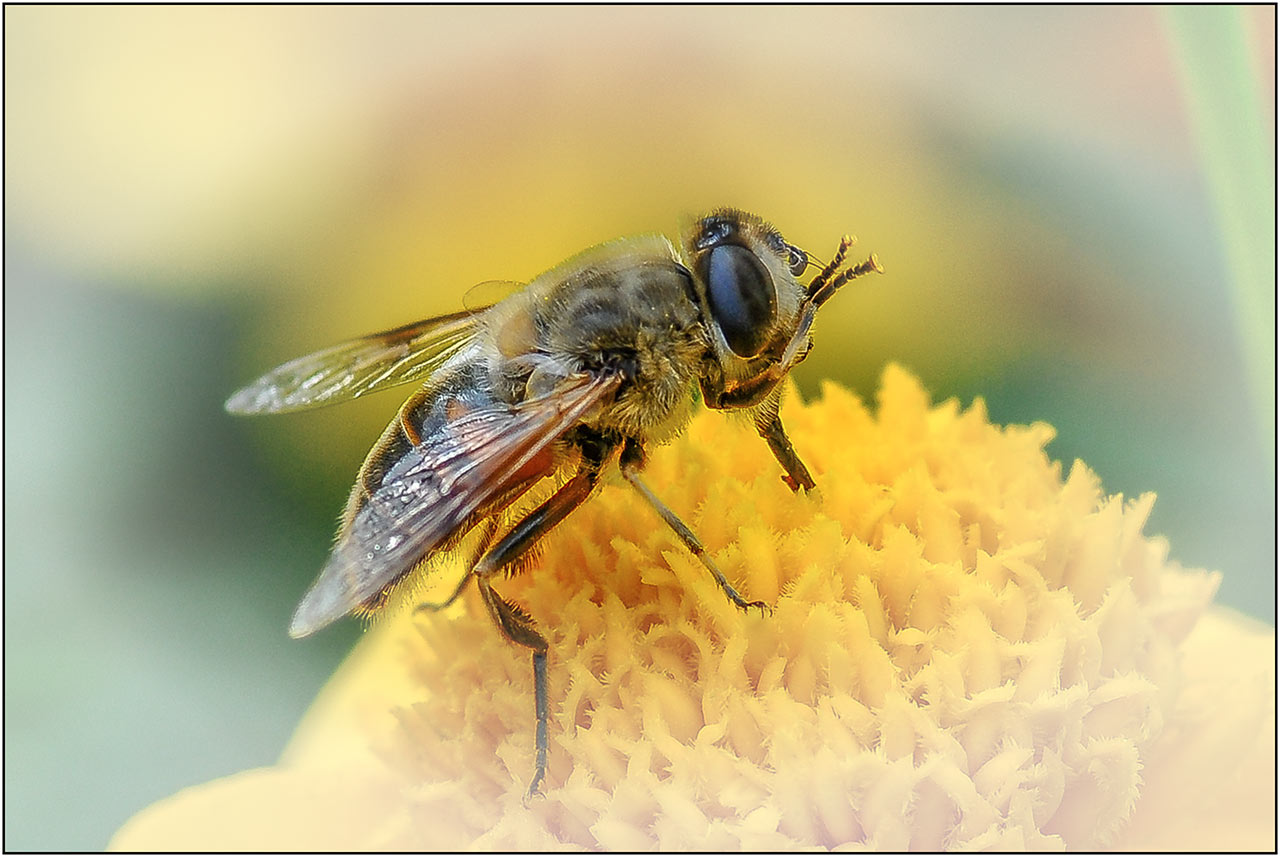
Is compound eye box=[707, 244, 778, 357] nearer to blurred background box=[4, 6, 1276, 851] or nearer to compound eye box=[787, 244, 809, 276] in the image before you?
compound eye box=[787, 244, 809, 276]

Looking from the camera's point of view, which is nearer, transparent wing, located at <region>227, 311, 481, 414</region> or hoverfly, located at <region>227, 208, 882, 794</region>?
hoverfly, located at <region>227, 208, 882, 794</region>

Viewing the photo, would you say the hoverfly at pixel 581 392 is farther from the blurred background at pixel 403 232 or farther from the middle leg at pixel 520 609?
the blurred background at pixel 403 232

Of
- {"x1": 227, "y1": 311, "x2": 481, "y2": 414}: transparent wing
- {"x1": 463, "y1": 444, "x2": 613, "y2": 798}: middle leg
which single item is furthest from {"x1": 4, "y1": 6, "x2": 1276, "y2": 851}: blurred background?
{"x1": 463, "y1": 444, "x2": 613, "y2": 798}: middle leg

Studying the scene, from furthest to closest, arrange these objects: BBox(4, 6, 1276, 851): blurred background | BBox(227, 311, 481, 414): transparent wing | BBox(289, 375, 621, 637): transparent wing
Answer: BBox(4, 6, 1276, 851): blurred background → BBox(227, 311, 481, 414): transparent wing → BBox(289, 375, 621, 637): transparent wing

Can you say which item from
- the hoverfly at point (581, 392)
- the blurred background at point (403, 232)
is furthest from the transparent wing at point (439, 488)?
the blurred background at point (403, 232)

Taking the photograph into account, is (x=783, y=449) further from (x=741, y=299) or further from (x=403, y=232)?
(x=403, y=232)

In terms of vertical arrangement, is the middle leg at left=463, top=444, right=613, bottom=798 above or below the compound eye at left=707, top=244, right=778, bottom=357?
below
